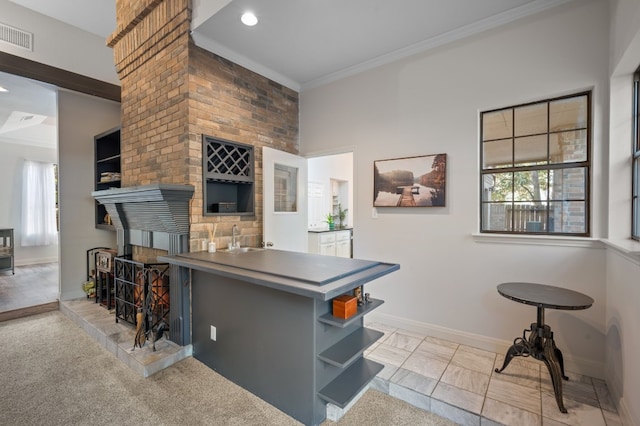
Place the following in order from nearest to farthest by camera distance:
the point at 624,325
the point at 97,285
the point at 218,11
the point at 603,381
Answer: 1. the point at 624,325
2. the point at 603,381
3. the point at 218,11
4. the point at 97,285

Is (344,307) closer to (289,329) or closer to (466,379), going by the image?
(289,329)

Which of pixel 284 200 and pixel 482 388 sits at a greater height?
pixel 284 200

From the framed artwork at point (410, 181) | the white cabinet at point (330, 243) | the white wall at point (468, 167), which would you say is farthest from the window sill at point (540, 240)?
the white cabinet at point (330, 243)

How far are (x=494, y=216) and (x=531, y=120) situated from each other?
0.90m

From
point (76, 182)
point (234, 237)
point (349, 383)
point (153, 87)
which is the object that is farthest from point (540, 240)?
point (76, 182)

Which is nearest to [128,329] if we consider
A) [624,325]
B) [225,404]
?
[225,404]

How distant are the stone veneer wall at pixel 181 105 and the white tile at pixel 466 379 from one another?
236cm

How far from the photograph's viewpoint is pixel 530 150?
8.68 ft

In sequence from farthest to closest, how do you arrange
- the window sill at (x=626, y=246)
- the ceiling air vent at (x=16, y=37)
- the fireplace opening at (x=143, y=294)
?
the ceiling air vent at (x=16, y=37) → the fireplace opening at (x=143, y=294) → the window sill at (x=626, y=246)

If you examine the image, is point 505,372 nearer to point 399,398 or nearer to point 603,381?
point 603,381

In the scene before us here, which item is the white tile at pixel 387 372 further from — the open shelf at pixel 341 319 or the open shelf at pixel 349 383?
the open shelf at pixel 341 319

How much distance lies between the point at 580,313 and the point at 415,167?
1847 millimetres

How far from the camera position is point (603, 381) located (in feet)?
7.41

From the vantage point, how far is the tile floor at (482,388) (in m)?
1.90
